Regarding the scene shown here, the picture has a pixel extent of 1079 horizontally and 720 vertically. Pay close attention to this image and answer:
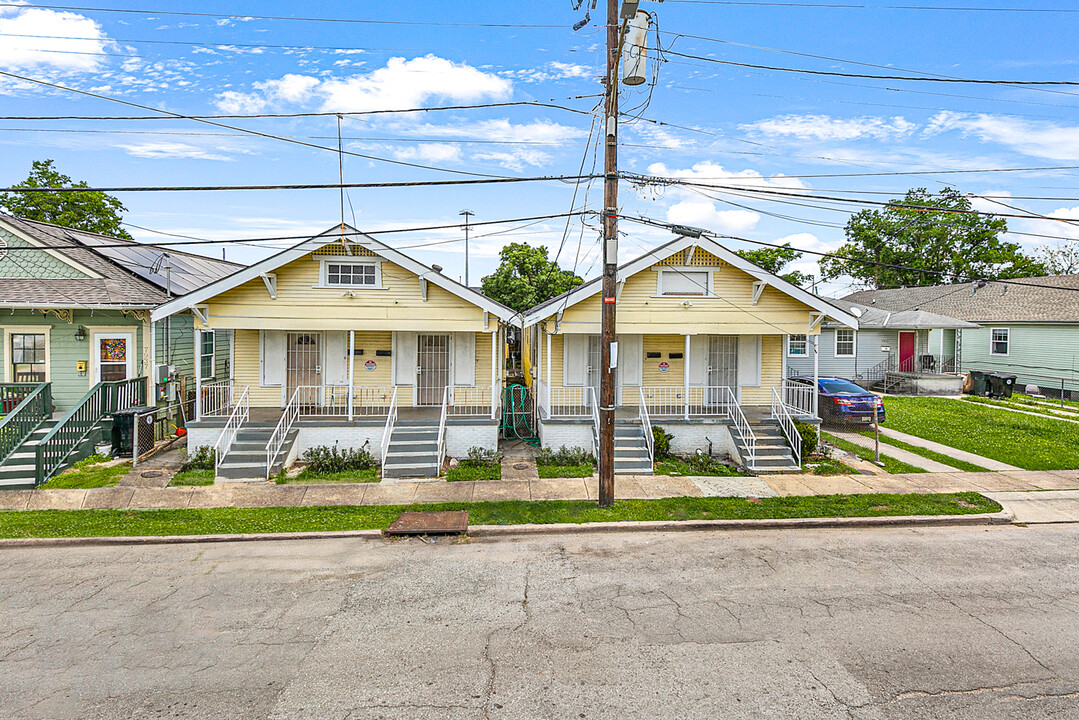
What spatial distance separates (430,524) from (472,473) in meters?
3.40

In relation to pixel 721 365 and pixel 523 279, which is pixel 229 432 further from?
pixel 523 279

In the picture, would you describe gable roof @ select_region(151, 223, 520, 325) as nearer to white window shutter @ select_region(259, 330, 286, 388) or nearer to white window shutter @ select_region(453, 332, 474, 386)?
white window shutter @ select_region(453, 332, 474, 386)

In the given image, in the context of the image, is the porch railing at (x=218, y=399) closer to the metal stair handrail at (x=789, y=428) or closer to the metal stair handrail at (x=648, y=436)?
the metal stair handrail at (x=648, y=436)

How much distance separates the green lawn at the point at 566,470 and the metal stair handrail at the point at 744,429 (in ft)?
12.3

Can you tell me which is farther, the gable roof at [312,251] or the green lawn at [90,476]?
the gable roof at [312,251]

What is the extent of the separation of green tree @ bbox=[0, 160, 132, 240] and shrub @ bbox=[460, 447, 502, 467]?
24839mm

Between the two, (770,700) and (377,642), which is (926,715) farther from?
(377,642)

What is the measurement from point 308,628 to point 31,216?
1339 inches

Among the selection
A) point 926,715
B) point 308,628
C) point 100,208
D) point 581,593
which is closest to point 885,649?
point 926,715

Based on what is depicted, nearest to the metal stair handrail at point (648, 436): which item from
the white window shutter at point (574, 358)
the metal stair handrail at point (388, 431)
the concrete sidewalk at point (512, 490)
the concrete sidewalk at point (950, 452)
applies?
the concrete sidewalk at point (512, 490)

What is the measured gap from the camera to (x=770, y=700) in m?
5.25

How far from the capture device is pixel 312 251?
49.3ft

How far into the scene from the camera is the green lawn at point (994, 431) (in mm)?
15492

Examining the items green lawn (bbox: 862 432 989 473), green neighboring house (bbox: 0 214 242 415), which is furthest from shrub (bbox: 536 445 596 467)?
green neighboring house (bbox: 0 214 242 415)
